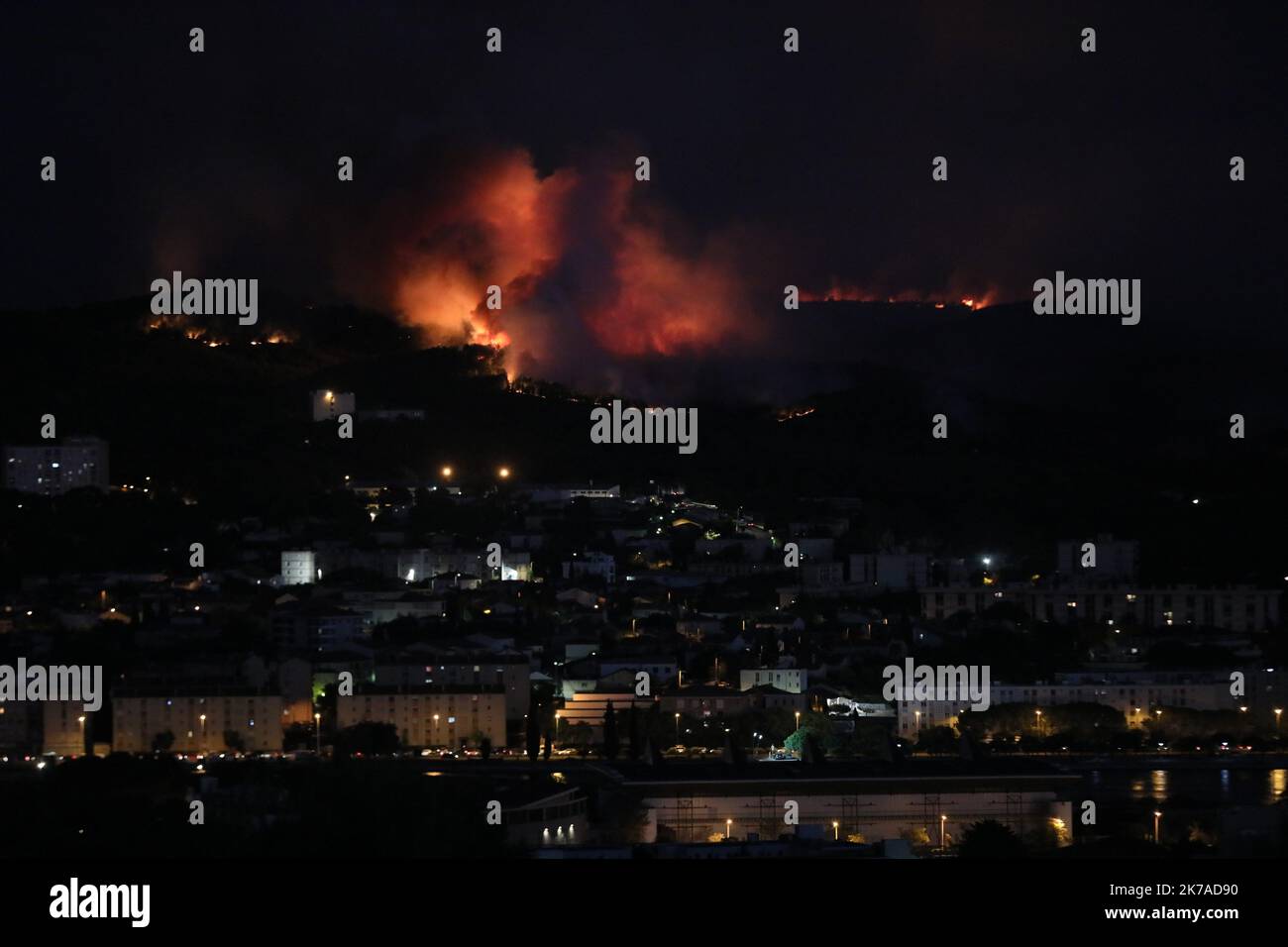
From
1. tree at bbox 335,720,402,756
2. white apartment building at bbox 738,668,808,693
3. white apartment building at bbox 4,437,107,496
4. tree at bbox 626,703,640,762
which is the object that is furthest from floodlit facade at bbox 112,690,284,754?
white apartment building at bbox 4,437,107,496

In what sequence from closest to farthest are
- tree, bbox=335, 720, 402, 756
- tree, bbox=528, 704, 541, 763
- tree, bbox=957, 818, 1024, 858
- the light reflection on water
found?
tree, bbox=957, 818, 1024, 858
the light reflection on water
tree, bbox=528, 704, 541, 763
tree, bbox=335, 720, 402, 756

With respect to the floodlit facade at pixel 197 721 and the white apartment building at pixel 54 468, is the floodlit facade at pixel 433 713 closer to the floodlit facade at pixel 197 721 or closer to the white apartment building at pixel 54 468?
the floodlit facade at pixel 197 721

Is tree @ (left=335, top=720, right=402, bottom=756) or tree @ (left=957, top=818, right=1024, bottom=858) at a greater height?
tree @ (left=335, top=720, right=402, bottom=756)

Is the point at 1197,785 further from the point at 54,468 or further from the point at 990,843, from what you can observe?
the point at 54,468

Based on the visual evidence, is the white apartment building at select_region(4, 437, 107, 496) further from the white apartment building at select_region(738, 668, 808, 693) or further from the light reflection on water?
the light reflection on water

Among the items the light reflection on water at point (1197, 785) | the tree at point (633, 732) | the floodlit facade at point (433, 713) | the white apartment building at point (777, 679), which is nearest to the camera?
the light reflection on water at point (1197, 785)

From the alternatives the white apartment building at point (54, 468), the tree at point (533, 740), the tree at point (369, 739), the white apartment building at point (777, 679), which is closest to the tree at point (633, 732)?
the tree at point (533, 740)

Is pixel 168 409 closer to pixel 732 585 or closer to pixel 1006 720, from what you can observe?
pixel 732 585

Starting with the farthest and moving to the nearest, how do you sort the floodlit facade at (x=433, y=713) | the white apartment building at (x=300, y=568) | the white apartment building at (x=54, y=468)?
the white apartment building at (x=54, y=468), the white apartment building at (x=300, y=568), the floodlit facade at (x=433, y=713)

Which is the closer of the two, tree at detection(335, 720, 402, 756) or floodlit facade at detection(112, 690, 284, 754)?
tree at detection(335, 720, 402, 756)
